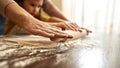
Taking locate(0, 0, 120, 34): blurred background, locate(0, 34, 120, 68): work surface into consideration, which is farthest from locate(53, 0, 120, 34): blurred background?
locate(0, 34, 120, 68): work surface


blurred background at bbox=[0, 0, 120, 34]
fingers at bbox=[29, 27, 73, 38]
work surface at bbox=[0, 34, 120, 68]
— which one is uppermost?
blurred background at bbox=[0, 0, 120, 34]

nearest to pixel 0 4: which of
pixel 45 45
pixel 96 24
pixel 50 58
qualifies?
pixel 45 45

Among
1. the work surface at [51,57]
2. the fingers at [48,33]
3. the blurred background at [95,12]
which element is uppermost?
the blurred background at [95,12]

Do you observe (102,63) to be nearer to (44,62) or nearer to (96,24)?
(44,62)

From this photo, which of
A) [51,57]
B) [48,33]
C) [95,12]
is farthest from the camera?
[95,12]

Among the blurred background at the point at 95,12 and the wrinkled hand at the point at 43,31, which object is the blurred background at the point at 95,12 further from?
the wrinkled hand at the point at 43,31

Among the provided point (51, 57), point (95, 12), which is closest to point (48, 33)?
point (51, 57)

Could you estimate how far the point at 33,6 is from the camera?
42.8 inches

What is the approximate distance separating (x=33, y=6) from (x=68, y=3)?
1330 mm

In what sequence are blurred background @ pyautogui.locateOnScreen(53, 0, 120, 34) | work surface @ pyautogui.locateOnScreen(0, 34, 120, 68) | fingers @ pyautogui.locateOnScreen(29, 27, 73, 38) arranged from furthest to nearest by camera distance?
blurred background @ pyautogui.locateOnScreen(53, 0, 120, 34) → fingers @ pyautogui.locateOnScreen(29, 27, 73, 38) → work surface @ pyautogui.locateOnScreen(0, 34, 120, 68)

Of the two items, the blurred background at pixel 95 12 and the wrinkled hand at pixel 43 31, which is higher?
the blurred background at pixel 95 12

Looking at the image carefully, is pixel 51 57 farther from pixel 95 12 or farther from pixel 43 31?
pixel 95 12

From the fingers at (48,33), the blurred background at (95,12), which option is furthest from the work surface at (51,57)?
the blurred background at (95,12)

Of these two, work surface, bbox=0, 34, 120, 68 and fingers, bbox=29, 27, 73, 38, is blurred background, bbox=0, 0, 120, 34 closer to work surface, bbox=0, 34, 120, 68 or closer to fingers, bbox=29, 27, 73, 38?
fingers, bbox=29, 27, 73, 38
